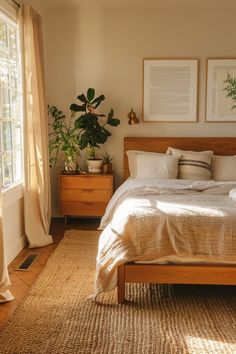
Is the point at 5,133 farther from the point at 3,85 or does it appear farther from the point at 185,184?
the point at 185,184

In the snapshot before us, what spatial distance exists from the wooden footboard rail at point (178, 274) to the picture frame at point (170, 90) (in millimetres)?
2603

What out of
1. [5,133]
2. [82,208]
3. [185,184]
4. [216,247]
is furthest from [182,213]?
[82,208]

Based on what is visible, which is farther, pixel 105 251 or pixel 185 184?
pixel 185 184

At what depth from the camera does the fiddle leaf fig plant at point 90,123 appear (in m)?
4.52

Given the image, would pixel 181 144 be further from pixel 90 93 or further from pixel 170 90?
pixel 90 93

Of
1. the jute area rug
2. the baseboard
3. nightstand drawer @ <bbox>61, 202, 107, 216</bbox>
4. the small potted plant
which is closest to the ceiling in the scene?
the small potted plant

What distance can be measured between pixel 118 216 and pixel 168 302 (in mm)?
671

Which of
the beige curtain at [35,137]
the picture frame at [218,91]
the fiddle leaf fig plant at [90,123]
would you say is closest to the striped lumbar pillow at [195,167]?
the picture frame at [218,91]

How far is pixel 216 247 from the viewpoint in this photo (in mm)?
2469

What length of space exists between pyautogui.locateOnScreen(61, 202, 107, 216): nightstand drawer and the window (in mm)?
887

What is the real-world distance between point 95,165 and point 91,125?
18.7 inches

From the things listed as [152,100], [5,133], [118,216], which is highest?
[152,100]

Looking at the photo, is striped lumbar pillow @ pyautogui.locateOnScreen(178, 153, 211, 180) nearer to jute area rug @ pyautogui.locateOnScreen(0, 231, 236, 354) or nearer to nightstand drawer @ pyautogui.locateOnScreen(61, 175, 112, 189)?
nightstand drawer @ pyautogui.locateOnScreen(61, 175, 112, 189)

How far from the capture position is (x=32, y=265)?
3.36m
